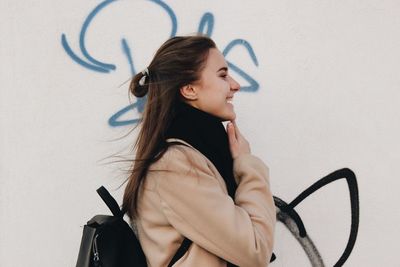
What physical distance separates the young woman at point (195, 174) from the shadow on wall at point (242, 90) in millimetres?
469

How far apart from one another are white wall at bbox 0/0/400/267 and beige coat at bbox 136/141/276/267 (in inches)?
25.9

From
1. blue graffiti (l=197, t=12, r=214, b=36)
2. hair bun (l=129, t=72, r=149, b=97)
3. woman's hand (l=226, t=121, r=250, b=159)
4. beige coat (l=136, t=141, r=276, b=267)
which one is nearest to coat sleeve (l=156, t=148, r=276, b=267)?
beige coat (l=136, t=141, r=276, b=267)

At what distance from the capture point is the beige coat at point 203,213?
170cm

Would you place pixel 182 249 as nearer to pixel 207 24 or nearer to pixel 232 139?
pixel 232 139

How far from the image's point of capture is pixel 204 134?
186cm

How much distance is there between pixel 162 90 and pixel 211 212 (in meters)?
0.42

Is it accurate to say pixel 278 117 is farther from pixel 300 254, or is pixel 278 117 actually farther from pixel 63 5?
pixel 63 5

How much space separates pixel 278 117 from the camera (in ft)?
8.04

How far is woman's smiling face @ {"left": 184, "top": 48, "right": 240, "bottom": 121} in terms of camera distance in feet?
6.21

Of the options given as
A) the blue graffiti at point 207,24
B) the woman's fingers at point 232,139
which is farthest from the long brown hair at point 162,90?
the blue graffiti at point 207,24

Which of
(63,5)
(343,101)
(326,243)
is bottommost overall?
(326,243)

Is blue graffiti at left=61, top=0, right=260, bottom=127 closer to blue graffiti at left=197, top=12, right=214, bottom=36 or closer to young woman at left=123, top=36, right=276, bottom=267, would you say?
blue graffiti at left=197, top=12, right=214, bottom=36

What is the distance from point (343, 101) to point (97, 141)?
982mm

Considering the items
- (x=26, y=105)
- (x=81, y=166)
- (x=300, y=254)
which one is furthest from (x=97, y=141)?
(x=300, y=254)
